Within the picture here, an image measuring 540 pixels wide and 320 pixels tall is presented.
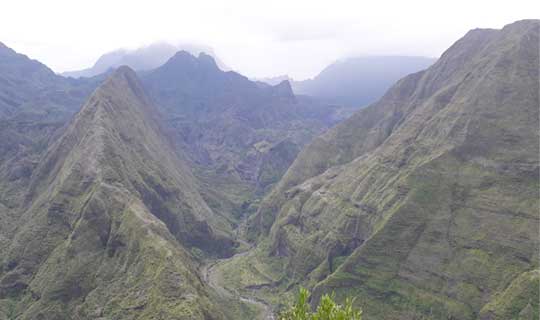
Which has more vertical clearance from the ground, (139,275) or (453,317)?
(139,275)

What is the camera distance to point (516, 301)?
572 ft

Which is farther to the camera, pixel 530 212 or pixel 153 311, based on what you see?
pixel 530 212

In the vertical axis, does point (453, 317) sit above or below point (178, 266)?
below

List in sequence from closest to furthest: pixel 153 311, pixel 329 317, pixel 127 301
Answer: pixel 329 317, pixel 153 311, pixel 127 301

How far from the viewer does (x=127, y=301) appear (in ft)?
609

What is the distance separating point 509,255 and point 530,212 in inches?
908

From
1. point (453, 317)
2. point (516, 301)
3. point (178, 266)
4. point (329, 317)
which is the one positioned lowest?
point (453, 317)

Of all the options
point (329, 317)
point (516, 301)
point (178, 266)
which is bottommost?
point (516, 301)

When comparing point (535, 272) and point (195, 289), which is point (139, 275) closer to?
point (195, 289)

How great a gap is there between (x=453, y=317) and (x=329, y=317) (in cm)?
15505

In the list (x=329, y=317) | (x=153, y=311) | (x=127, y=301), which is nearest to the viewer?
(x=329, y=317)

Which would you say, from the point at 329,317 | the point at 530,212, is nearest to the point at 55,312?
the point at 329,317

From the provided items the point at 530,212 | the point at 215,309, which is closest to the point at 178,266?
the point at 215,309

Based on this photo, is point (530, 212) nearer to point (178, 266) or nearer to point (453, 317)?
point (453, 317)
